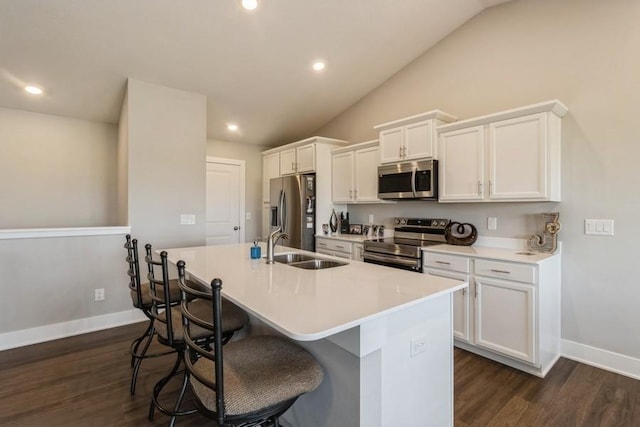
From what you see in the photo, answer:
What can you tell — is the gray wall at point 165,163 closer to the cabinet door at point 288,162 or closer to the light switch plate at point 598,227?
the cabinet door at point 288,162

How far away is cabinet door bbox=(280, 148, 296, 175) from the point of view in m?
4.84

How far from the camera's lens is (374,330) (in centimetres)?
121

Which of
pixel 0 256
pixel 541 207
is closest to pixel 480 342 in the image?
pixel 541 207

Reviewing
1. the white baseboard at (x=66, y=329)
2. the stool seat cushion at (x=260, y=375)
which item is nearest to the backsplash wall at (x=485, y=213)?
the stool seat cushion at (x=260, y=375)

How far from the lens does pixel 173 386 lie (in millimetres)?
2229

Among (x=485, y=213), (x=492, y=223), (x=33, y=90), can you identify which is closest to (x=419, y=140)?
(x=485, y=213)

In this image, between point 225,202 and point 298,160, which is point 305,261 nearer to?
point 298,160

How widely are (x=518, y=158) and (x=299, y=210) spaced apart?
→ 106 inches

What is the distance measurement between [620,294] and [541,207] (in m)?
0.86

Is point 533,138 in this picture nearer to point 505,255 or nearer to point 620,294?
point 505,255

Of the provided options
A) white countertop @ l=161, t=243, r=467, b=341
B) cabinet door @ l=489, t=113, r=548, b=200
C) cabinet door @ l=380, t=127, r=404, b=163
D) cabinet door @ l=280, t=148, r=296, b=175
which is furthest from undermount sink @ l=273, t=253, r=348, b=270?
cabinet door @ l=280, t=148, r=296, b=175

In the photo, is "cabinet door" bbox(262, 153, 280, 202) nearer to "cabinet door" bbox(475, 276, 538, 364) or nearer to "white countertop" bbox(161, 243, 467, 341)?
"white countertop" bbox(161, 243, 467, 341)

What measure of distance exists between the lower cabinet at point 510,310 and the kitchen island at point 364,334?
1.13 meters

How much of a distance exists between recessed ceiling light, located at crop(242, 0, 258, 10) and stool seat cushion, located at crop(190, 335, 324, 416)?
2.69 meters
